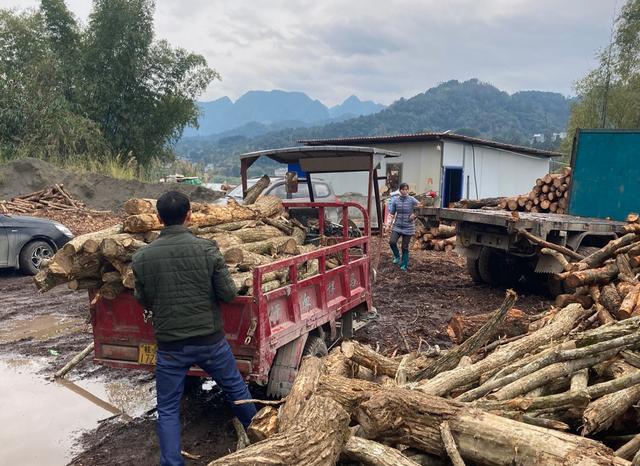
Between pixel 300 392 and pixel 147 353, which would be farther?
pixel 147 353

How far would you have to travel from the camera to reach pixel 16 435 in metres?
4.32

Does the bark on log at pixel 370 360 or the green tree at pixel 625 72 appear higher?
the green tree at pixel 625 72

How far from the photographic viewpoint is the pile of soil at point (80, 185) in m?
17.6

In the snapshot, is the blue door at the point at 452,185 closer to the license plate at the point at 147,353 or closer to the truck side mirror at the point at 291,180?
the truck side mirror at the point at 291,180

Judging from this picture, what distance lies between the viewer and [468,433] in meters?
2.89

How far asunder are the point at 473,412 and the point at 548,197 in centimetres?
946

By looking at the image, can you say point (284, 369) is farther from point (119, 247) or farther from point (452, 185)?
point (452, 185)

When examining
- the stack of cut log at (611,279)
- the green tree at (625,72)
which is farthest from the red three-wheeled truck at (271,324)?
the green tree at (625,72)

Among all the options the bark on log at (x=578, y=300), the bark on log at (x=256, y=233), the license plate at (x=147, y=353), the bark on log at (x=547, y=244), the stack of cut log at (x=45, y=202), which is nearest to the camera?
the license plate at (x=147, y=353)

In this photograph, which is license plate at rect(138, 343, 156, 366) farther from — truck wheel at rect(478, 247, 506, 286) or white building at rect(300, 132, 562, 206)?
white building at rect(300, 132, 562, 206)

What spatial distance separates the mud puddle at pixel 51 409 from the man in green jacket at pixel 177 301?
108 centimetres

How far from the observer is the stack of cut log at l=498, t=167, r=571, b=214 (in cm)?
1111

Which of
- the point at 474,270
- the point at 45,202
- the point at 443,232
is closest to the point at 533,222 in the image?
the point at 474,270

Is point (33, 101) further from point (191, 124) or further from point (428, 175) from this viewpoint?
point (428, 175)
